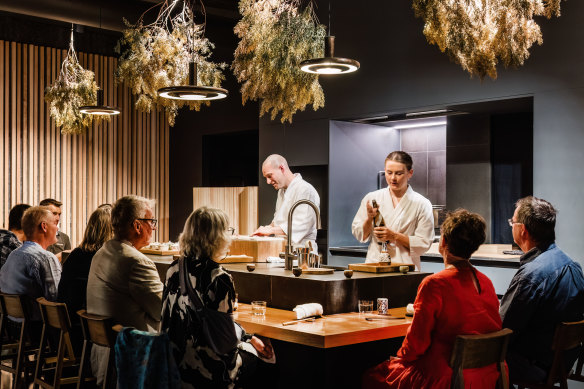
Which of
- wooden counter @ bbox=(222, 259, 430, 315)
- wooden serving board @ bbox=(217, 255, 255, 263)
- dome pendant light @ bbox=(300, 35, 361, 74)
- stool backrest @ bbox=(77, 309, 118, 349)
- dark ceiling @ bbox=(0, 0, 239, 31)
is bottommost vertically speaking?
stool backrest @ bbox=(77, 309, 118, 349)

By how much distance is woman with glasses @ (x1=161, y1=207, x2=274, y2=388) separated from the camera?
280cm

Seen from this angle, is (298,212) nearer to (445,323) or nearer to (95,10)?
A: (445,323)

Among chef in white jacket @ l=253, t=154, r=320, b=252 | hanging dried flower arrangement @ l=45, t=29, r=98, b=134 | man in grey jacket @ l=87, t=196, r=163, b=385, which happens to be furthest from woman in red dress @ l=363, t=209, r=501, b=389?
hanging dried flower arrangement @ l=45, t=29, r=98, b=134

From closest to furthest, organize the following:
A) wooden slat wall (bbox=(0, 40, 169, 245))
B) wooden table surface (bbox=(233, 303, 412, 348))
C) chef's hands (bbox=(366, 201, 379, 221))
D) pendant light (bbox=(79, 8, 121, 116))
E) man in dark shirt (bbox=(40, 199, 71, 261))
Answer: wooden table surface (bbox=(233, 303, 412, 348))
chef's hands (bbox=(366, 201, 379, 221))
man in dark shirt (bbox=(40, 199, 71, 261))
pendant light (bbox=(79, 8, 121, 116))
wooden slat wall (bbox=(0, 40, 169, 245))

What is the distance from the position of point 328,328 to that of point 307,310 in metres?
0.26

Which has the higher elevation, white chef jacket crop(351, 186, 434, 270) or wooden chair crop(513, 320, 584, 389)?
white chef jacket crop(351, 186, 434, 270)

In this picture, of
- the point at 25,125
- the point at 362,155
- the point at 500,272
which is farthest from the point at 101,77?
the point at 500,272

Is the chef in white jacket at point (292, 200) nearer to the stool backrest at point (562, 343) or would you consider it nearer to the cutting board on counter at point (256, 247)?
the cutting board on counter at point (256, 247)

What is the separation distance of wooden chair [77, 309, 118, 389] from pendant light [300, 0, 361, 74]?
177 centimetres

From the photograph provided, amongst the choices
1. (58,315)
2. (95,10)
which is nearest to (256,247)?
(58,315)

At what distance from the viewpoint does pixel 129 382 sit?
2775 millimetres

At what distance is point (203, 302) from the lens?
2787 mm

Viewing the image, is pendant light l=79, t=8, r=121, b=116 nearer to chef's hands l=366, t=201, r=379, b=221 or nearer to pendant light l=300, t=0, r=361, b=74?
pendant light l=300, t=0, r=361, b=74

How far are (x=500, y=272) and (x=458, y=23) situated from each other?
Answer: 100 inches
